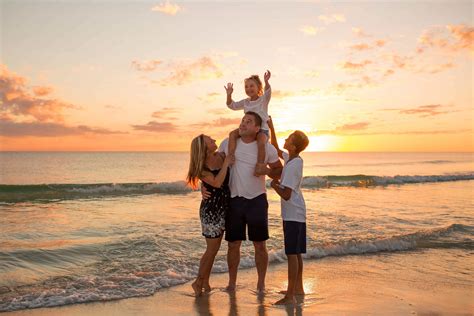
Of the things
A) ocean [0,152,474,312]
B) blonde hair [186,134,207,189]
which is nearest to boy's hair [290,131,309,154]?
blonde hair [186,134,207,189]

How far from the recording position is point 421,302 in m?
5.66

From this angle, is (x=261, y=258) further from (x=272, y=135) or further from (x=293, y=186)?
(x=272, y=135)

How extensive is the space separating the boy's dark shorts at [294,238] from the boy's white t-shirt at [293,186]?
0.25ft

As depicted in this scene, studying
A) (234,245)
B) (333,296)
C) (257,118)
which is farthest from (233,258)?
(257,118)

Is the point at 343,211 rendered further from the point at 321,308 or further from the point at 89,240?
the point at 321,308

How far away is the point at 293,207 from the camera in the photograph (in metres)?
5.44

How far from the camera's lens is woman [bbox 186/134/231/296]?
5375mm

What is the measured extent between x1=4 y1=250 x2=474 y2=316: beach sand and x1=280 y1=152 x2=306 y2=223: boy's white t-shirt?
1067mm

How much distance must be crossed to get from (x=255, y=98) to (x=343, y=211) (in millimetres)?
9012

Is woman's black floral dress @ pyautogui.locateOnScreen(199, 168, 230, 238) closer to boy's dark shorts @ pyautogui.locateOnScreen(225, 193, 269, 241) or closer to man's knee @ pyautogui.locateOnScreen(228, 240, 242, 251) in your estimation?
boy's dark shorts @ pyautogui.locateOnScreen(225, 193, 269, 241)

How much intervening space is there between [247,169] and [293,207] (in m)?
0.71

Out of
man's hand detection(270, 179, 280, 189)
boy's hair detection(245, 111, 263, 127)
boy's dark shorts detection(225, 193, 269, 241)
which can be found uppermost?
boy's hair detection(245, 111, 263, 127)

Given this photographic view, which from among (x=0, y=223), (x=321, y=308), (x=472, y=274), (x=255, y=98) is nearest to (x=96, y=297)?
(x=321, y=308)

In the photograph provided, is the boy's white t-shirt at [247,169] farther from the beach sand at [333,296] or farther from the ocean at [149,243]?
the ocean at [149,243]
